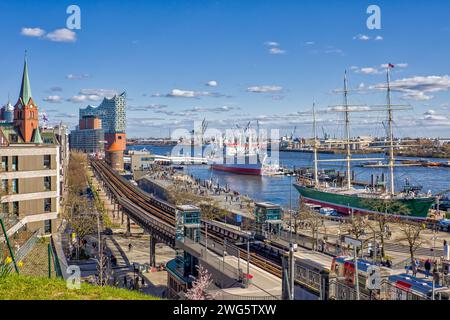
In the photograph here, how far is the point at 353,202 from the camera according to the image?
47.8 m

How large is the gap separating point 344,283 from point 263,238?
10997 millimetres

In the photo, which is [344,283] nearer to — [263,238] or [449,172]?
[263,238]

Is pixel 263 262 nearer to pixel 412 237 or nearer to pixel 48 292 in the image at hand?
pixel 412 237

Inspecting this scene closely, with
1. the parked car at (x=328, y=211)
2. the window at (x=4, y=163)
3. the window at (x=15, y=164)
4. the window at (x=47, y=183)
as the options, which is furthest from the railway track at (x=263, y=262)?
the parked car at (x=328, y=211)

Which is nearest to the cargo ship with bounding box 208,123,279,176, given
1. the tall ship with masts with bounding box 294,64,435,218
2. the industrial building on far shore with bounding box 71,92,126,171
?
the industrial building on far shore with bounding box 71,92,126,171

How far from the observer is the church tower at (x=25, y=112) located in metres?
48.8

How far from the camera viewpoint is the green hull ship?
4319 cm

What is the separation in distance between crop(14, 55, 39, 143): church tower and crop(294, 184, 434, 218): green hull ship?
31.7 meters

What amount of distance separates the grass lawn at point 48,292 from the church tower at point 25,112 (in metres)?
43.5

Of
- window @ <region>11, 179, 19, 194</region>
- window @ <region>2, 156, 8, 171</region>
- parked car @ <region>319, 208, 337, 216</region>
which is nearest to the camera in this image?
window @ <region>2, 156, 8, 171</region>

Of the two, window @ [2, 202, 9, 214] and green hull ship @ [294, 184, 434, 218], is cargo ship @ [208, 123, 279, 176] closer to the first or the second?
green hull ship @ [294, 184, 434, 218]

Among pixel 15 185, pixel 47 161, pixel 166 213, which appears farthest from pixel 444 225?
pixel 15 185

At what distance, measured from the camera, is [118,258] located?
94.4 feet

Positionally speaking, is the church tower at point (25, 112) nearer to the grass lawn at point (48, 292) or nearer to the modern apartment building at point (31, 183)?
the modern apartment building at point (31, 183)
